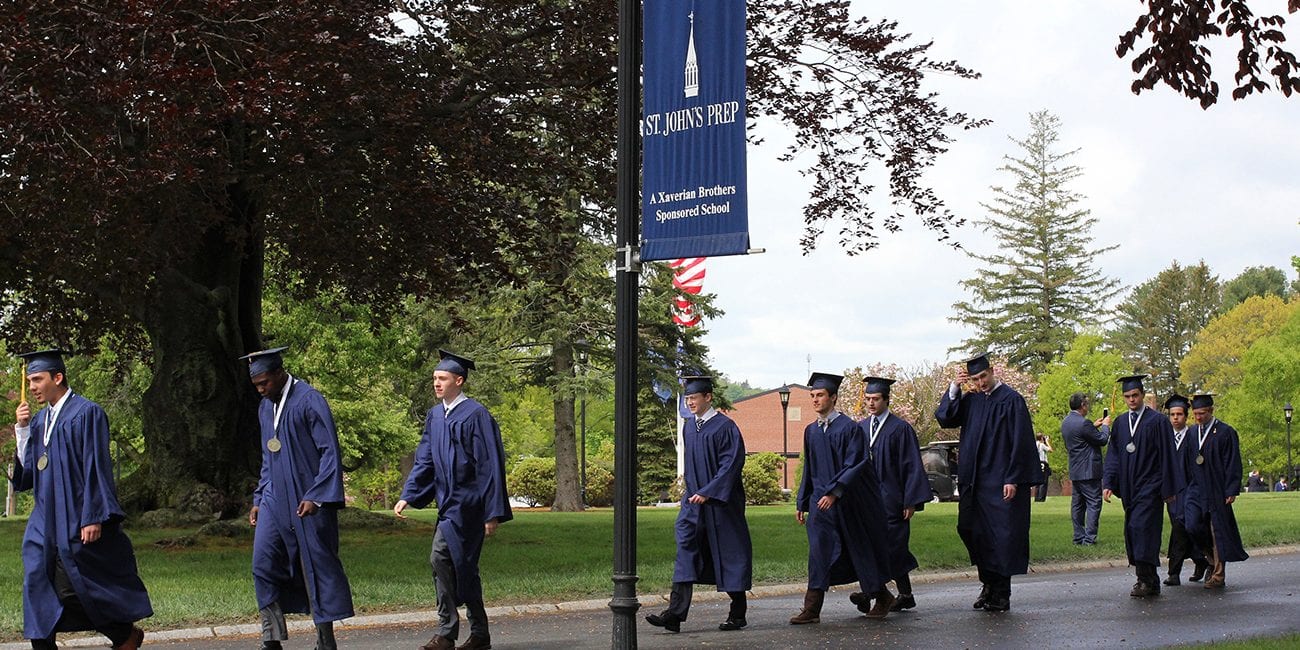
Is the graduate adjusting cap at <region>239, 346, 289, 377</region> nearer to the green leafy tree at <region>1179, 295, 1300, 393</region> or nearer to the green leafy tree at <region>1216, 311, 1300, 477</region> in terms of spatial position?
A: the green leafy tree at <region>1216, 311, 1300, 477</region>

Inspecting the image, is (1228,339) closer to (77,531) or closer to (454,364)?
(454,364)

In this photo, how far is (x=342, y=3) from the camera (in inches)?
664

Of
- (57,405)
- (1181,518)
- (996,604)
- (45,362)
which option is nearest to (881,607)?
(996,604)

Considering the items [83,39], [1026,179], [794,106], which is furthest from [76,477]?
[1026,179]

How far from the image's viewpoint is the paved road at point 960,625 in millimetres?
10828

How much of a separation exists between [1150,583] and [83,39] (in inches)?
434

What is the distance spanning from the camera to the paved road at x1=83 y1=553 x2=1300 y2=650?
426 inches

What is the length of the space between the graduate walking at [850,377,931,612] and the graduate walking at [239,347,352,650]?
475cm

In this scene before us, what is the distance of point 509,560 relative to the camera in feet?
56.4

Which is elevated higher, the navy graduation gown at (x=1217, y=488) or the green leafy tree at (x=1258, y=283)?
the green leafy tree at (x=1258, y=283)

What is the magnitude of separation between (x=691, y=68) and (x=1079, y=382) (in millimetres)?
57097

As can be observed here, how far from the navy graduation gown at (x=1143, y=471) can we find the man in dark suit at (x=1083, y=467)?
4.09m

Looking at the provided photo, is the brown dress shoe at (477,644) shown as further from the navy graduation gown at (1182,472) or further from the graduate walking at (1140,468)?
the navy graduation gown at (1182,472)

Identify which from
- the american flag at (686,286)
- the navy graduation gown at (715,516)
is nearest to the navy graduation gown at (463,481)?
the navy graduation gown at (715,516)
